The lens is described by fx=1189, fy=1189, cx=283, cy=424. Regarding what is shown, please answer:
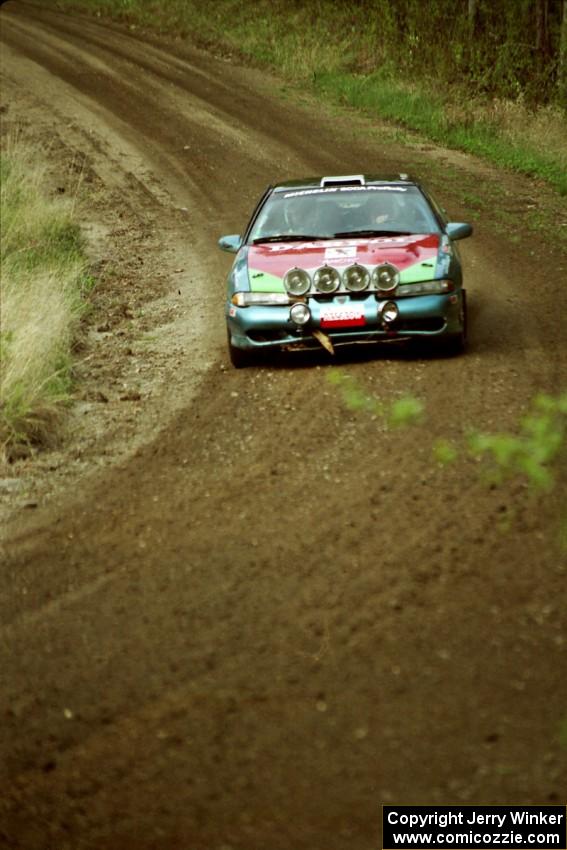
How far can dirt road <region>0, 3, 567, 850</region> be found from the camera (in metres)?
4.22

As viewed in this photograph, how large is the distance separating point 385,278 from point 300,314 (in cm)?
75

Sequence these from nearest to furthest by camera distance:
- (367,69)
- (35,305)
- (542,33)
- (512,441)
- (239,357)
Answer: (512,441), (239,357), (35,305), (542,33), (367,69)

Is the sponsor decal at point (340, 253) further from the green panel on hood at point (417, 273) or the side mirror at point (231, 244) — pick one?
the side mirror at point (231, 244)

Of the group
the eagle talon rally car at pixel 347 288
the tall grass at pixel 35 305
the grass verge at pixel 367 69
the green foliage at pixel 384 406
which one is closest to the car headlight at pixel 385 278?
the eagle talon rally car at pixel 347 288

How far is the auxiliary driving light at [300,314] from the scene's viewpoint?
31.6ft

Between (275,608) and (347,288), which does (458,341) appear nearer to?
(347,288)

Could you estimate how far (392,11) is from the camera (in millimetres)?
27406

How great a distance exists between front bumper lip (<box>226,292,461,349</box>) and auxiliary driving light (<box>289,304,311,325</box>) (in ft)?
0.11

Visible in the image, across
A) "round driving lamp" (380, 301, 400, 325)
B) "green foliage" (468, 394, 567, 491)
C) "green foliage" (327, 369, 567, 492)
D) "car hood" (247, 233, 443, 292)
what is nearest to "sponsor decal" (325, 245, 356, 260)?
"car hood" (247, 233, 443, 292)

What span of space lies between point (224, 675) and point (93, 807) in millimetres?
988

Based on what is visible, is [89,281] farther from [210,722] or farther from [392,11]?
[392,11]

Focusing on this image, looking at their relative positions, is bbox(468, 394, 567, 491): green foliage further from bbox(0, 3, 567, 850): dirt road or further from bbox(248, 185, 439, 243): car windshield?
bbox(248, 185, 439, 243): car windshield

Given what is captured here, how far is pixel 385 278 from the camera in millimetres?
9617

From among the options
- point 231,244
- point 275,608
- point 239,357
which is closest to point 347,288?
point 239,357
